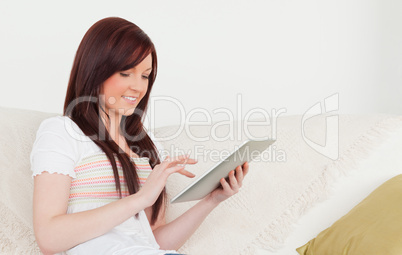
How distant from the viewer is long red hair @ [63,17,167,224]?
138 centimetres

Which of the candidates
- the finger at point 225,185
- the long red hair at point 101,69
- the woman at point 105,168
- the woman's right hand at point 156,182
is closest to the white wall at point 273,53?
the woman at point 105,168

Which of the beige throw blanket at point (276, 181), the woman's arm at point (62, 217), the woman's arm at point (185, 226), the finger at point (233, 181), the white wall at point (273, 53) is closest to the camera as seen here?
the woman's arm at point (62, 217)

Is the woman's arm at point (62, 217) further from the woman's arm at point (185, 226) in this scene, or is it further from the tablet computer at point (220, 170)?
the woman's arm at point (185, 226)

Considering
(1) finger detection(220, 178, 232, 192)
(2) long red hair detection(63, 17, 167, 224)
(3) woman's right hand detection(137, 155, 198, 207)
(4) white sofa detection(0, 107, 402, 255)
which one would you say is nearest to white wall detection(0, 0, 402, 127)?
(4) white sofa detection(0, 107, 402, 255)

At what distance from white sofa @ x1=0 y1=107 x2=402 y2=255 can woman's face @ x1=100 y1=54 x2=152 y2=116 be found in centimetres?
35

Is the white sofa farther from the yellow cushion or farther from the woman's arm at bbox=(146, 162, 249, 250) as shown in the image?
the yellow cushion

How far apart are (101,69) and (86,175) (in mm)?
310

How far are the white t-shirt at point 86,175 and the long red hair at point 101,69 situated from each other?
0.10ft

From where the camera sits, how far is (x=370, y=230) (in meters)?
1.30

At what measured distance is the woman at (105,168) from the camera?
1187mm

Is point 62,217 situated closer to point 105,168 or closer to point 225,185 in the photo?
point 105,168

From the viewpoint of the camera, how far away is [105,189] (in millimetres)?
1346

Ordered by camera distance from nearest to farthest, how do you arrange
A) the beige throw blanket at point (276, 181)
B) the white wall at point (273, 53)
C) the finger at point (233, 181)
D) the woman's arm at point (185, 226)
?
the finger at point (233, 181) < the woman's arm at point (185, 226) < the beige throw blanket at point (276, 181) < the white wall at point (273, 53)

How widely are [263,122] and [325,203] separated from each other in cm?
40
